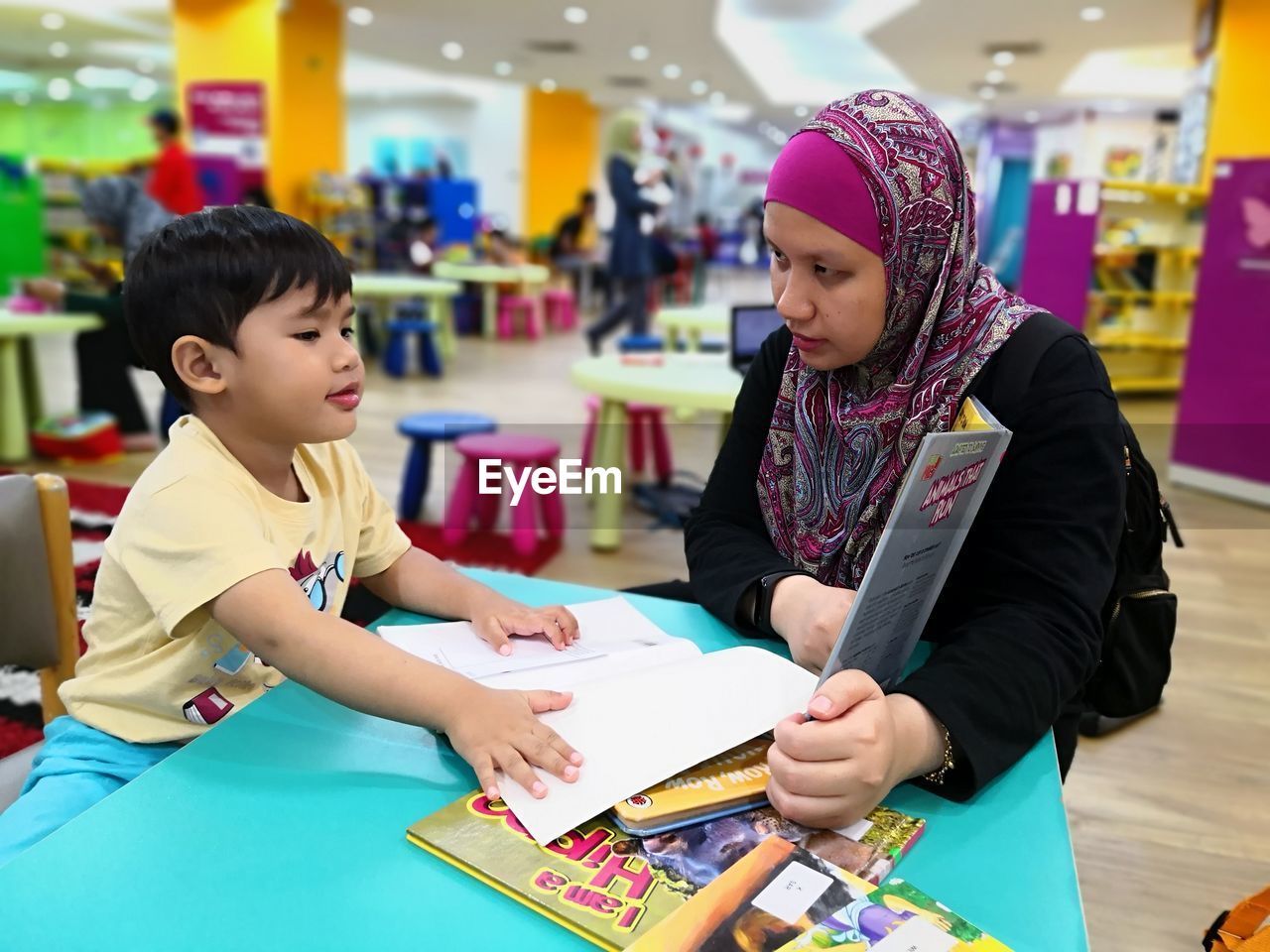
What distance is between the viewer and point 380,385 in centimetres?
675

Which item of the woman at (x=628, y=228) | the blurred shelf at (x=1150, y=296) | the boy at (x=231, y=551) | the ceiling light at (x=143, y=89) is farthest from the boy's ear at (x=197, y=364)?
the ceiling light at (x=143, y=89)

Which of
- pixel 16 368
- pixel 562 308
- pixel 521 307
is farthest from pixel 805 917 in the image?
pixel 562 308

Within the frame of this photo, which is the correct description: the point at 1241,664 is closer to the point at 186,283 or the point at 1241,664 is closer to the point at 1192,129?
the point at 186,283

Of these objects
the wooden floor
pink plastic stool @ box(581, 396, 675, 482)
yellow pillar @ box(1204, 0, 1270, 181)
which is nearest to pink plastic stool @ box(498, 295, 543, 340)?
the wooden floor

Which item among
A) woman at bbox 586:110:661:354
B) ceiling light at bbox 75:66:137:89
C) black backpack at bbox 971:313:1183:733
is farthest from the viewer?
ceiling light at bbox 75:66:137:89

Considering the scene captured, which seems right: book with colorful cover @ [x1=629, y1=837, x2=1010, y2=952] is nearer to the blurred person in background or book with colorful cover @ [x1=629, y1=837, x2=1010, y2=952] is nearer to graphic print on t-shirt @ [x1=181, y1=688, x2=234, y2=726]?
graphic print on t-shirt @ [x1=181, y1=688, x2=234, y2=726]

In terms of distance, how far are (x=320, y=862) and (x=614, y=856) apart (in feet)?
0.62

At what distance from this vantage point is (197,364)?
99cm

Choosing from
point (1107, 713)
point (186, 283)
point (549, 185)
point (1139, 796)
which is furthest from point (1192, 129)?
point (549, 185)

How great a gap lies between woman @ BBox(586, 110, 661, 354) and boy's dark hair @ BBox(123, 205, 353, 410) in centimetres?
592

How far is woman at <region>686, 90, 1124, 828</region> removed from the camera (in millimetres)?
895

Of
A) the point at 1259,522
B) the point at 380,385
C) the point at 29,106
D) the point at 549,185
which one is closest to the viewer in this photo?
the point at 1259,522

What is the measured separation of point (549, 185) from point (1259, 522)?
45.1 ft

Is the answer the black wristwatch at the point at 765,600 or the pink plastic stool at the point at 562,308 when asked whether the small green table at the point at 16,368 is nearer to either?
the black wristwatch at the point at 765,600
